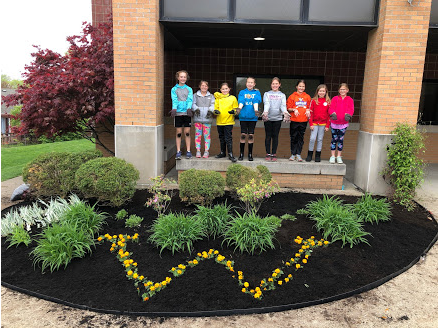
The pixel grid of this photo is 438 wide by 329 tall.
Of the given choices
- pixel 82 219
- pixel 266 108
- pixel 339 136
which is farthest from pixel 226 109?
pixel 82 219

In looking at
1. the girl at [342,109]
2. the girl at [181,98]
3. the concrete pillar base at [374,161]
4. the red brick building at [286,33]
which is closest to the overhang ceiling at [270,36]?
the red brick building at [286,33]

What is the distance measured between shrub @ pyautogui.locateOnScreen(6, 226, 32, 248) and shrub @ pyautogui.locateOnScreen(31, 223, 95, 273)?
0.90 feet

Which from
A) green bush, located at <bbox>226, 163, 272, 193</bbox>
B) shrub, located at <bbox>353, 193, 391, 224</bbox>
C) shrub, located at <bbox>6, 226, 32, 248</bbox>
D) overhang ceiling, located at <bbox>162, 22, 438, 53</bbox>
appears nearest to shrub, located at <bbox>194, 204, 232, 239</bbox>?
green bush, located at <bbox>226, 163, 272, 193</bbox>

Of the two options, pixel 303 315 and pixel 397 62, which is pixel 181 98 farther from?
pixel 303 315

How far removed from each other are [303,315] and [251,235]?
1.25 m

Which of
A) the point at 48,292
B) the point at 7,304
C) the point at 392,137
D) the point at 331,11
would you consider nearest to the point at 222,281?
the point at 48,292

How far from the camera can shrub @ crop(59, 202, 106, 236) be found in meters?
4.71

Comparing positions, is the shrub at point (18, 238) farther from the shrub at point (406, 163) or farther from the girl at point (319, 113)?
the shrub at point (406, 163)

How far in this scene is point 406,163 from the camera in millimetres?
6512

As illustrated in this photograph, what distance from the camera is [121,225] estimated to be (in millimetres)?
5172

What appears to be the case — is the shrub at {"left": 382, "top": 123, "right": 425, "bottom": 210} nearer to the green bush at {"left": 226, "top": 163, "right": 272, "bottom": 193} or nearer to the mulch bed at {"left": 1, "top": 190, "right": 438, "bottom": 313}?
the mulch bed at {"left": 1, "top": 190, "right": 438, "bottom": 313}

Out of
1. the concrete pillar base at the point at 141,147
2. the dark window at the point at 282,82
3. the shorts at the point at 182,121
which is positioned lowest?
the concrete pillar base at the point at 141,147

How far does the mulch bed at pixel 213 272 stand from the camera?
3482 mm

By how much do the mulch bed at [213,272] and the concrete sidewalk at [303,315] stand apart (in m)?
0.12
